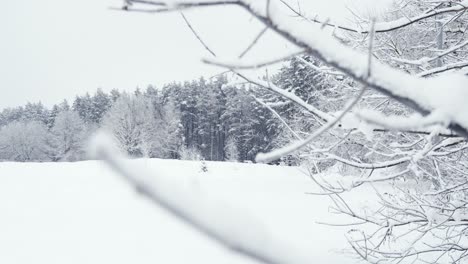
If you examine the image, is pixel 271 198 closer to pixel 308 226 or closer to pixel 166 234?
pixel 308 226

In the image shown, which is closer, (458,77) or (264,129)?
(458,77)

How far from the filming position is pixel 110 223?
8.54 m

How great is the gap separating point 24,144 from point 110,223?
51924 mm

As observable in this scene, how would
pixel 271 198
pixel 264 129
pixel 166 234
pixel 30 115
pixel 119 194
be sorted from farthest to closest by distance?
pixel 30 115 → pixel 264 129 → pixel 271 198 → pixel 119 194 → pixel 166 234

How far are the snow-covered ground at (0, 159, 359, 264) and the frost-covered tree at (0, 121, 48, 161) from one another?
4116cm

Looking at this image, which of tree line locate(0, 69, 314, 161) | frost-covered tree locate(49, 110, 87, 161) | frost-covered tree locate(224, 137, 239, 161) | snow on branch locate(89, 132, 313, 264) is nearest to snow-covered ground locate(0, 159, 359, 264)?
snow on branch locate(89, 132, 313, 264)

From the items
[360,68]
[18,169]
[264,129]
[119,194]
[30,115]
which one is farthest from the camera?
[30,115]

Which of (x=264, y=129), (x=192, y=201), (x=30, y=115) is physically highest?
(x=30, y=115)

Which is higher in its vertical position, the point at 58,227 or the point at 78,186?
the point at 78,186

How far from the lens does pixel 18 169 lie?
16.4 m

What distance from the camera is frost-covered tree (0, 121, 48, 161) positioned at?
52969mm

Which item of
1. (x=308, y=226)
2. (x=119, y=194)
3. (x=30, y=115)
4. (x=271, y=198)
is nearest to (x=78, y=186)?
(x=119, y=194)

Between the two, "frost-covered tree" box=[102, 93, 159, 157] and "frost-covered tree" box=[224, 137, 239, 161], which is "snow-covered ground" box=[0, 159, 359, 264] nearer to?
"frost-covered tree" box=[102, 93, 159, 157]

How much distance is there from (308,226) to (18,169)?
12803 mm
